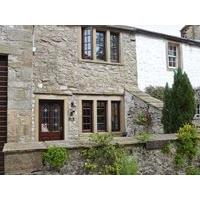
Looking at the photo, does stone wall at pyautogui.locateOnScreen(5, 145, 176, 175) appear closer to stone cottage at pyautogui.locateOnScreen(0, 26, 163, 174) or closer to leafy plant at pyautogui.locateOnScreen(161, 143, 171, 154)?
leafy plant at pyautogui.locateOnScreen(161, 143, 171, 154)

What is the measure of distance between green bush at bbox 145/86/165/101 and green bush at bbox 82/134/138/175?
469cm

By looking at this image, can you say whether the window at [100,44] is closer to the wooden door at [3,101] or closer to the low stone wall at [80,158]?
the wooden door at [3,101]

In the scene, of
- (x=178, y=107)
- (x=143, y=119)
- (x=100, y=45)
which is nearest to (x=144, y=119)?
(x=143, y=119)

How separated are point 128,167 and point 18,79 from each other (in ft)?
7.23

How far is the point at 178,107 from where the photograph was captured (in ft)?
22.0

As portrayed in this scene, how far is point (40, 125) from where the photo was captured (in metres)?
6.92

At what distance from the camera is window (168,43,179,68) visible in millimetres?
9695

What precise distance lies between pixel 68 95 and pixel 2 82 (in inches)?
121

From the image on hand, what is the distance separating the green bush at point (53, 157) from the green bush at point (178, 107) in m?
→ 3.43

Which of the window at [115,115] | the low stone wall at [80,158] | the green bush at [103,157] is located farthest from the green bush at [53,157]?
the window at [115,115]

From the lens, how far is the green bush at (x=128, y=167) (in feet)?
14.2
